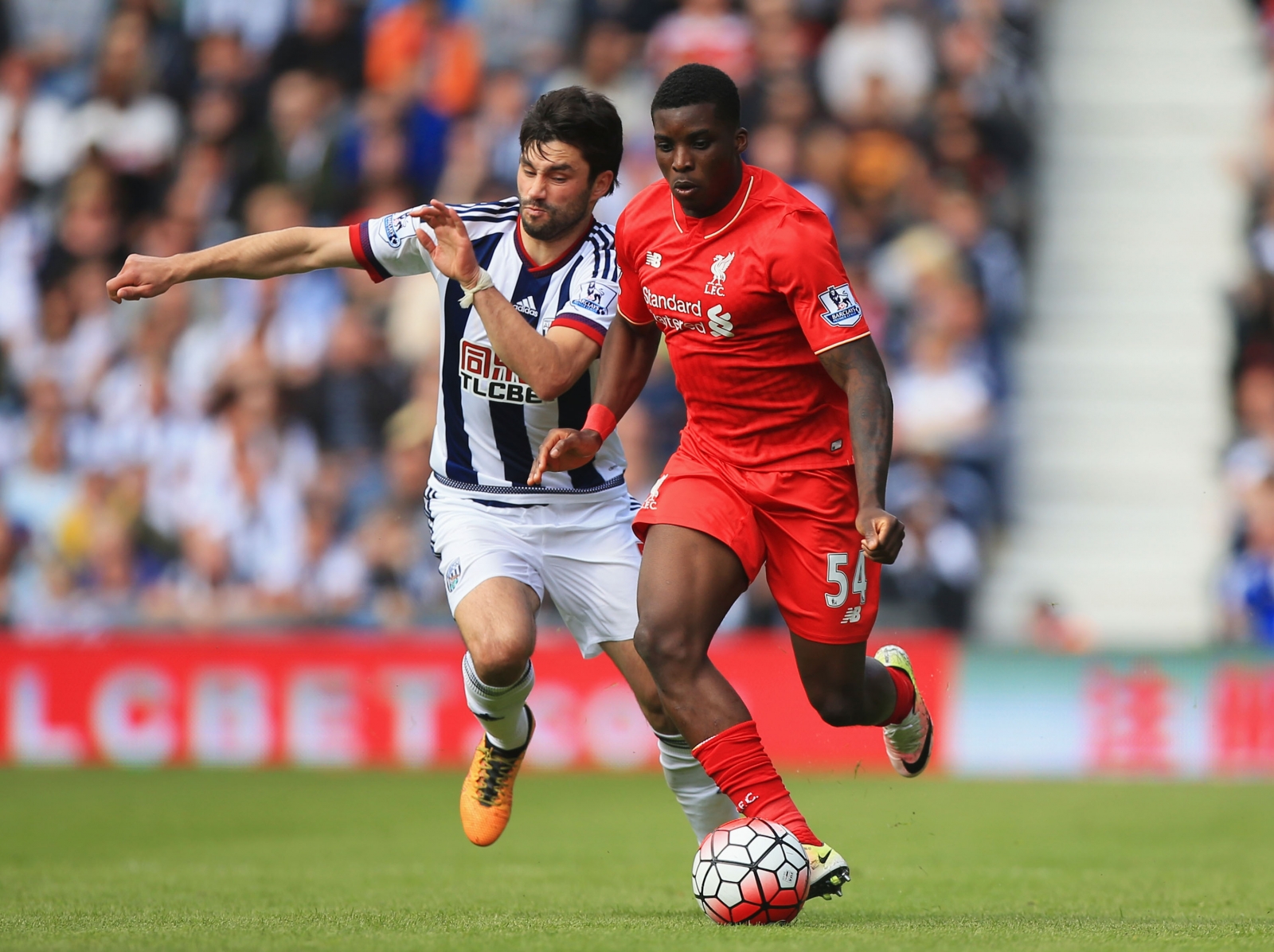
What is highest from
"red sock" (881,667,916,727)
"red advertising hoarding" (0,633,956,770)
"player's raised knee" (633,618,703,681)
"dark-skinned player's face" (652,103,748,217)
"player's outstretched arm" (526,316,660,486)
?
"dark-skinned player's face" (652,103,748,217)

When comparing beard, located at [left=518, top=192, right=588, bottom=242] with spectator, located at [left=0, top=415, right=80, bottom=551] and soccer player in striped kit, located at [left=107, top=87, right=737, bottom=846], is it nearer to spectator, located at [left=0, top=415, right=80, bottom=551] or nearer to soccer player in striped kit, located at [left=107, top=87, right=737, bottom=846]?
soccer player in striped kit, located at [left=107, top=87, right=737, bottom=846]

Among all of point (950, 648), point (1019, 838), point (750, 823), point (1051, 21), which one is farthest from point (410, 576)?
point (1051, 21)

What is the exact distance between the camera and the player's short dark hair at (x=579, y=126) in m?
6.33

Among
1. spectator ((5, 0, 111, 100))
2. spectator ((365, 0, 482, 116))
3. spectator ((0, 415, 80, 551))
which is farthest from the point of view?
spectator ((5, 0, 111, 100))

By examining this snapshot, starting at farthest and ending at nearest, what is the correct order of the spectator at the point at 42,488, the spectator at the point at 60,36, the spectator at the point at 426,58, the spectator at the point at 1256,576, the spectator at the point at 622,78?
the spectator at the point at 60,36 → the spectator at the point at 426,58 → the spectator at the point at 622,78 → the spectator at the point at 42,488 → the spectator at the point at 1256,576

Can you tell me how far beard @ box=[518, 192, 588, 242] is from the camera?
648 centimetres

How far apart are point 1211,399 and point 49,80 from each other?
11195mm

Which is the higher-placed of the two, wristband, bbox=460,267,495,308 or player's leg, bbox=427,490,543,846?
wristband, bbox=460,267,495,308

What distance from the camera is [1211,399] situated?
15.4m

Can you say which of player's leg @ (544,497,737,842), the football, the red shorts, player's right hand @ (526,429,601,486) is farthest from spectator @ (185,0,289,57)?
the football

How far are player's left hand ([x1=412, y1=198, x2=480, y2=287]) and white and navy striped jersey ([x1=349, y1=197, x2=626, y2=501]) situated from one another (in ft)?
0.95

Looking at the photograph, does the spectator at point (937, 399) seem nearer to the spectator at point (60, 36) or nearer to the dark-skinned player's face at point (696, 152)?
the dark-skinned player's face at point (696, 152)

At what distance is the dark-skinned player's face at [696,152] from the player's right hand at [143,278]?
1.80m

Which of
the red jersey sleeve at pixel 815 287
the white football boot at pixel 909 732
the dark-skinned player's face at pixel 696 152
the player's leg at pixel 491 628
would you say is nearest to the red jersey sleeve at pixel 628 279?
the dark-skinned player's face at pixel 696 152
